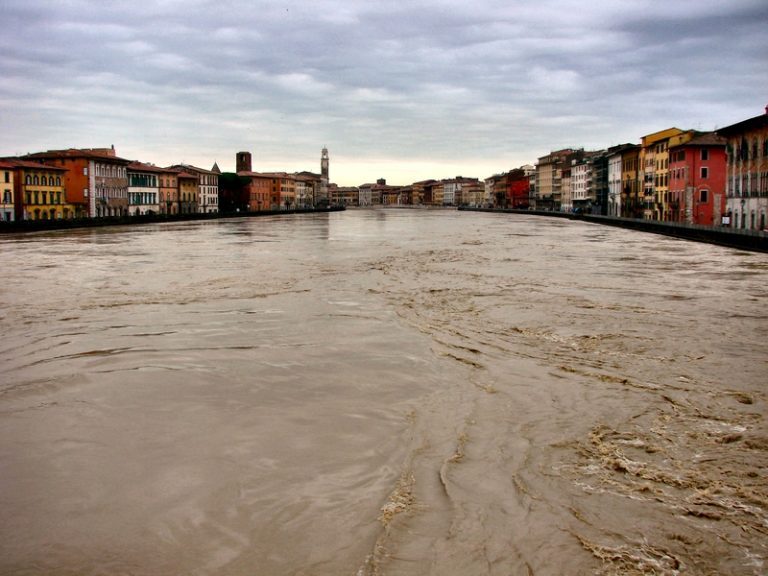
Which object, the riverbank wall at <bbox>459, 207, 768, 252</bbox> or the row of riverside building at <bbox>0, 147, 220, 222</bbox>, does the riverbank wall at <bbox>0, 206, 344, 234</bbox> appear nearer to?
the row of riverside building at <bbox>0, 147, 220, 222</bbox>

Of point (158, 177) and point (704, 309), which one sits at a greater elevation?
point (158, 177)

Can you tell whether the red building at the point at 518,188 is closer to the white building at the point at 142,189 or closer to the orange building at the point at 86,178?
the white building at the point at 142,189

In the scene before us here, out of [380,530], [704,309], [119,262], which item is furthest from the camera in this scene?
[119,262]

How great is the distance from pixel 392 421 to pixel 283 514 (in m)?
2.55

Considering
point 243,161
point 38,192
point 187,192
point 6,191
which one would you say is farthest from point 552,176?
point 6,191

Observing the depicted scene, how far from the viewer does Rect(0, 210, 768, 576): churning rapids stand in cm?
581

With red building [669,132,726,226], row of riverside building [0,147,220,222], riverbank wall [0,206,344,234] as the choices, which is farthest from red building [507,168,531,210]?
red building [669,132,726,226]

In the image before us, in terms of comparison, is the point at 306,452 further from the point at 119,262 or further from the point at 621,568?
the point at 119,262

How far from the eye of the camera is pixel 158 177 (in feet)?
346

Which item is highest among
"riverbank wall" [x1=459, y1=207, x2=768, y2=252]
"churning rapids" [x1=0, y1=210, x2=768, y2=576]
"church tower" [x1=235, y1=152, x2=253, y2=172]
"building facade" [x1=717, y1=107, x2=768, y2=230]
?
"church tower" [x1=235, y1=152, x2=253, y2=172]

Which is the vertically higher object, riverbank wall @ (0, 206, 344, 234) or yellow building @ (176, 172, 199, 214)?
yellow building @ (176, 172, 199, 214)

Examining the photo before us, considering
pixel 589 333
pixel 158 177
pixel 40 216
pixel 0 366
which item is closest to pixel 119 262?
pixel 0 366

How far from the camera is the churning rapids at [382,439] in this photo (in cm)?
581

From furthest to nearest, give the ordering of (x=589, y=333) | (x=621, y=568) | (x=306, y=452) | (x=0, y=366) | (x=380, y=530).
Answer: (x=589, y=333) → (x=0, y=366) → (x=306, y=452) → (x=380, y=530) → (x=621, y=568)
